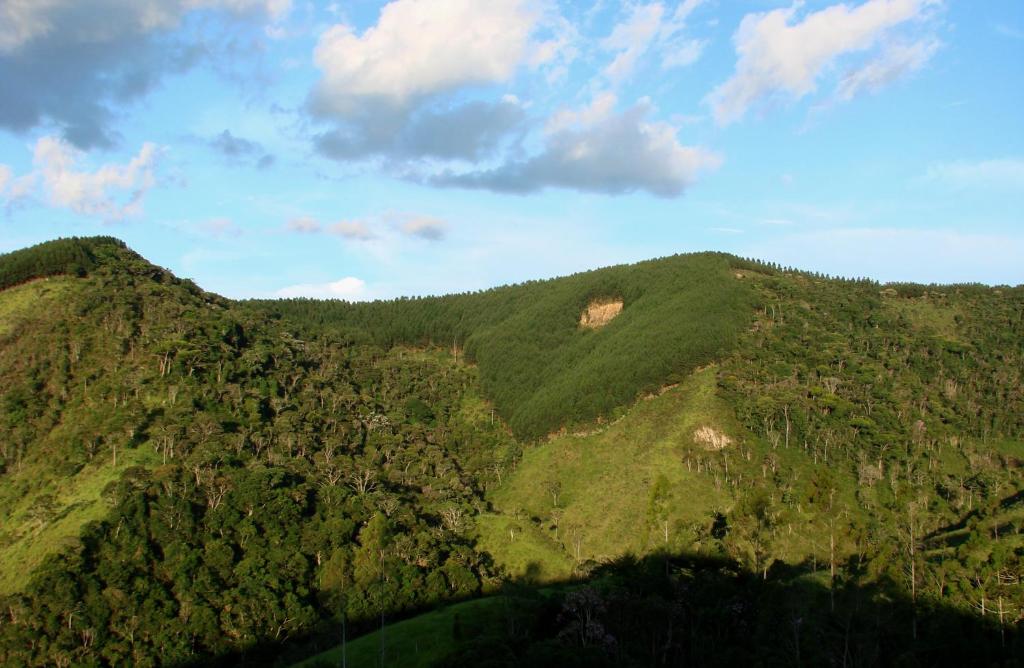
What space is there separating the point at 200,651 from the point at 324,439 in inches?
2069

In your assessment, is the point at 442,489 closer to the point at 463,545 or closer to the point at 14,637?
the point at 463,545

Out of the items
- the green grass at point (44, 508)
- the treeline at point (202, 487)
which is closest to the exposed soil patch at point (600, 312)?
the treeline at point (202, 487)

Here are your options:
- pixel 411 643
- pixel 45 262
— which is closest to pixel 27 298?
pixel 45 262

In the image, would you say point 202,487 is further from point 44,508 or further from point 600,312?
point 600,312

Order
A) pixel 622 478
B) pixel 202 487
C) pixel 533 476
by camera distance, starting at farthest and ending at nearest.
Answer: pixel 533 476
pixel 622 478
pixel 202 487

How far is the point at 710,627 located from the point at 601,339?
9597 cm

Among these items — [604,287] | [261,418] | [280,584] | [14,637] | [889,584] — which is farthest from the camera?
[604,287]

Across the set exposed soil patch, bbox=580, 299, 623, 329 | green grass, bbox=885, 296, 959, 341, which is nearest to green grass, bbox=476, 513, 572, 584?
exposed soil patch, bbox=580, 299, 623, 329

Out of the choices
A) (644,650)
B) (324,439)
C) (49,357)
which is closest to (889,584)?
(644,650)

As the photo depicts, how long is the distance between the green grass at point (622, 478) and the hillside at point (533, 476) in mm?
498

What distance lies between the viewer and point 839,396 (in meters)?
128

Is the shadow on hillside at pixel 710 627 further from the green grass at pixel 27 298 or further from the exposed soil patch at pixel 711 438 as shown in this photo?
the green grass at pixel 27 298

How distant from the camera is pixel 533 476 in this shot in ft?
438

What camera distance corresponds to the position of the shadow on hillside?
55.2 m
